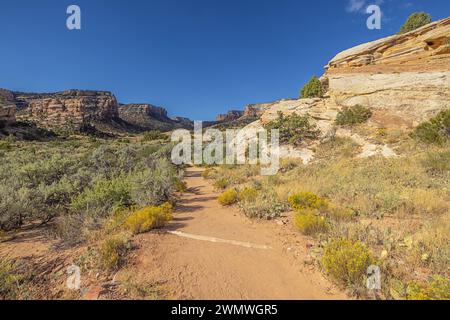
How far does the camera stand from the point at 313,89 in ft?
79.0

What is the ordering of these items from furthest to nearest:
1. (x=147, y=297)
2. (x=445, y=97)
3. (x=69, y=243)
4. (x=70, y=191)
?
(x=445, y=97)
(x=70, y=191)
(x=69, y=243)
(x=147, y=297)

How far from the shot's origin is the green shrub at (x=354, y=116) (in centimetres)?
1670

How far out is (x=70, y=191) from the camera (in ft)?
22.4

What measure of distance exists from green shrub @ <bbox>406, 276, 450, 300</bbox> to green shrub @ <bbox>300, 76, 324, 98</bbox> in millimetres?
23333

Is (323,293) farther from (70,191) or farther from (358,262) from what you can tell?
(70,191)

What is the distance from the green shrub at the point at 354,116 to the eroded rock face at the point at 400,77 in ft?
2.19

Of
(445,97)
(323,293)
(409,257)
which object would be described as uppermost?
(445,97)

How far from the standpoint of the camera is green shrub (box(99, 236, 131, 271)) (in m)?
3.50

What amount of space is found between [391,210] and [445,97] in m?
15.5

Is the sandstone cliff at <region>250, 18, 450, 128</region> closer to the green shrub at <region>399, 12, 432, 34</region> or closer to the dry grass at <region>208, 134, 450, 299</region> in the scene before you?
the green shrub at <region>399, 12, 432, 34</region>

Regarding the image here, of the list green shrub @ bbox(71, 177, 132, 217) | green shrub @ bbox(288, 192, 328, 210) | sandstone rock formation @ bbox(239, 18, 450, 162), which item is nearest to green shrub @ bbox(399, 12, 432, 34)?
sandstone rock formation @ bbox(239, 18, 450, 162)

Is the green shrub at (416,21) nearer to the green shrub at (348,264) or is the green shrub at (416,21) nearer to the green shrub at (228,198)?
the green shrub at (228,198)

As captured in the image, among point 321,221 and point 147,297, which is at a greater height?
point 321,221
